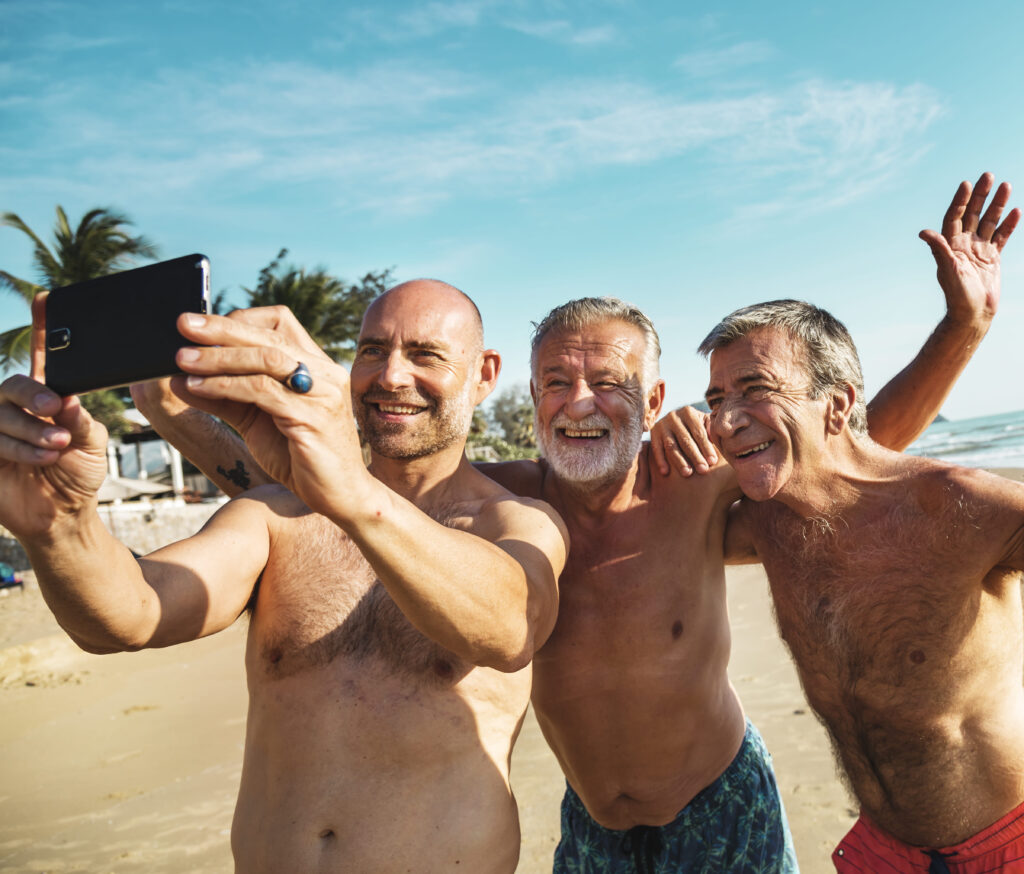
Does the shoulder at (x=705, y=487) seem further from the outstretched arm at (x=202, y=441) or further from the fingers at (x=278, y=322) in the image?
the fingers at (x=278, y=322)

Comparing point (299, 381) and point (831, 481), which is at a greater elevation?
point (299, 381)

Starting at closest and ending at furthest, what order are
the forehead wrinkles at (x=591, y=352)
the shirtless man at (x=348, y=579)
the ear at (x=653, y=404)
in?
the shirtless man at (x=348, y=579), the forehead wrinkles at (x=591, y=352), the ear at (x=653, y=404)

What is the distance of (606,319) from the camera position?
293cm

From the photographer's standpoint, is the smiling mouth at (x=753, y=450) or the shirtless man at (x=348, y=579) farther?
the smiling mouth at (x=753, y=450)

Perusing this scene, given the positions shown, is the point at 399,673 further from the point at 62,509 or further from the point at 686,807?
the point at 686,807

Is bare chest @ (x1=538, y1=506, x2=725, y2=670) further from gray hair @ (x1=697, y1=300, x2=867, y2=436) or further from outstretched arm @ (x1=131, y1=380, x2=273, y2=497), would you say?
outstretched arm @ (x1=131, y1=380, x2=273, y2=497)

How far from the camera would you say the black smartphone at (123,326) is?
1.28 meters

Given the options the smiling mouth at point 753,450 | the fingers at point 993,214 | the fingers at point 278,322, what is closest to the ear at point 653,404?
the smiling mouth at point 753,450

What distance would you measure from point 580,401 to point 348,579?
1.14 m

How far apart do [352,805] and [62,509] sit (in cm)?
108

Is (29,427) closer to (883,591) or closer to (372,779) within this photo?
(372,779)

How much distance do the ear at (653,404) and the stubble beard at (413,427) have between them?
910 millimetres

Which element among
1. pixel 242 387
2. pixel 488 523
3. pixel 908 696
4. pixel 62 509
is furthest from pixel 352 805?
pixel 908 696

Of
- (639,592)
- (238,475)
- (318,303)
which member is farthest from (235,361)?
(318,303)
